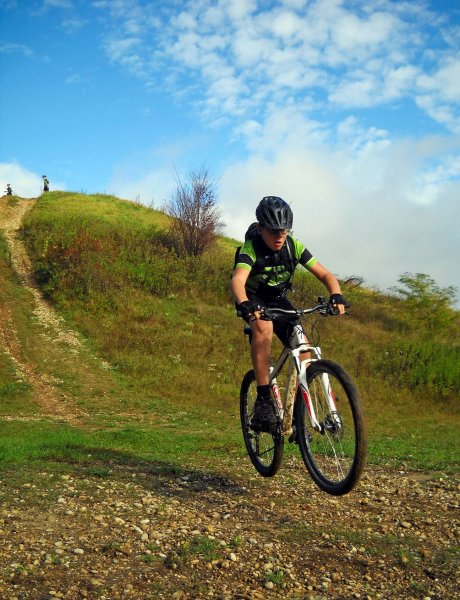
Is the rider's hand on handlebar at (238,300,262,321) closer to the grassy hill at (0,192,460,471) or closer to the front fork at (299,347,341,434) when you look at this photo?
the front fork at (299,347,341,434)

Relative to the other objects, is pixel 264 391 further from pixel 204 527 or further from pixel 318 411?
pixel 204 527

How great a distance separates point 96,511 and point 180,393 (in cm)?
1646

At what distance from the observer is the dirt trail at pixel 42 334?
19094mm

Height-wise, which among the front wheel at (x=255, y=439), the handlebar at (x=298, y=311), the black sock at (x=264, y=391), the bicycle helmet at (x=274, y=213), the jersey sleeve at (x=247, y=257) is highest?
the bicycle helmet at (x=274, y=213)

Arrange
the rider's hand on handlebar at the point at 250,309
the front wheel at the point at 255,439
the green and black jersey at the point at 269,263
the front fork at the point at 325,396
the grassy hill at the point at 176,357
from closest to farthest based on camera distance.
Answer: the front fork at the point at 325,396 < the rider's hand on handlebar at the point at 250,309 < the green and black jersey at the point at 269,263 < the front wheel at the point at 255,439 < the grassy hill at the point at 176,357

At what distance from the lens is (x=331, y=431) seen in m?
6.12

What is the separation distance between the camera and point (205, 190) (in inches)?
1639

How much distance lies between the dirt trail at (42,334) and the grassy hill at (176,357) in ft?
1.74

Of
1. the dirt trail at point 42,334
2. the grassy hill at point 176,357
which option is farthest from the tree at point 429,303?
the dirt trail at point 42,334

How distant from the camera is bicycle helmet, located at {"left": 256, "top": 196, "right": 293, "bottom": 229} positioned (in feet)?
21.0

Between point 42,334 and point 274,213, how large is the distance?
22.6m

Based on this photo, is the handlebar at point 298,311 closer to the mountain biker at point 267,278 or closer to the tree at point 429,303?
the mountain biker at point 267,278

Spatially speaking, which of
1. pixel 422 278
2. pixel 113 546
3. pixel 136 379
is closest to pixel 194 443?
pixel 113 546

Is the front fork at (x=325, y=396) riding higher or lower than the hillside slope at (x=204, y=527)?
higher
